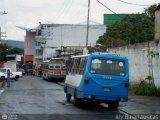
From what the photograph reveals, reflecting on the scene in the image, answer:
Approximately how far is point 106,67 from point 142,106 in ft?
8.22

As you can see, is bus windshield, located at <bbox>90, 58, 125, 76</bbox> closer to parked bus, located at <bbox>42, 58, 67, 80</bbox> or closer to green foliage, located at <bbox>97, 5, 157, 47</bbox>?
parked bus, located at <bbox>42, 58, 67, 80</bbox>

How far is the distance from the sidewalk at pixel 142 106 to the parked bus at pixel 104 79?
2.29ft

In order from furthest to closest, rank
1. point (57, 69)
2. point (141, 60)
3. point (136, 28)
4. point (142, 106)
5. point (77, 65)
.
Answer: point (136, 28) → point (57, 69) → point (141, 60) → point (77, 65) → point (142, 106)

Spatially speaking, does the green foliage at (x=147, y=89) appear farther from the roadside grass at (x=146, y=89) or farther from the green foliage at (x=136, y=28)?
the green foliage at (x=136, y=28)

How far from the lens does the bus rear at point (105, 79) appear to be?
21312mm

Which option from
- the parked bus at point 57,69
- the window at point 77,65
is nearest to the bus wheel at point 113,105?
the window at point 77,65

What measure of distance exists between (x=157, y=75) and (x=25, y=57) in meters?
108

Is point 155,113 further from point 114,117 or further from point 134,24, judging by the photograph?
point 134,24

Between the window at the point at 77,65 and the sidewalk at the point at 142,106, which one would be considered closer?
the sidewalk at the point at 142,106

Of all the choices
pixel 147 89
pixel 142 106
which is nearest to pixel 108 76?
pixel 142 106

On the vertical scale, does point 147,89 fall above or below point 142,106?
above

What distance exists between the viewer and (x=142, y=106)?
22.5 meters

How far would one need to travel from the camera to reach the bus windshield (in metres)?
21.6

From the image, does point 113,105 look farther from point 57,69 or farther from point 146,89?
point 57,69
